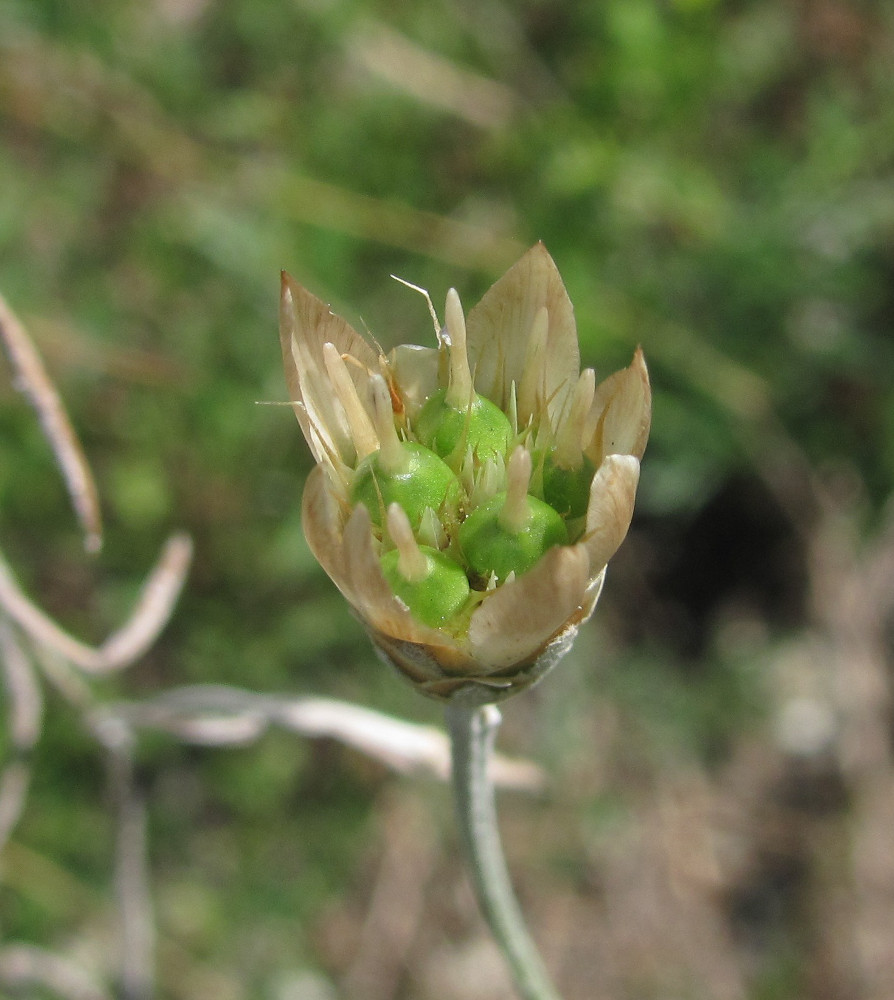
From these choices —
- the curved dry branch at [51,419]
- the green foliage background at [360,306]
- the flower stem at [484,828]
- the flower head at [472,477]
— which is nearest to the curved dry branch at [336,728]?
the flower stem at [484,828]

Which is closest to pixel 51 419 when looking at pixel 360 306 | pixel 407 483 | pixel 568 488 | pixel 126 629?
pixel 126 629

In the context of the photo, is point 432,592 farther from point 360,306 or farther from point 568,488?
point 360,306

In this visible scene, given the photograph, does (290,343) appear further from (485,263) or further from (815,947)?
(815,947)

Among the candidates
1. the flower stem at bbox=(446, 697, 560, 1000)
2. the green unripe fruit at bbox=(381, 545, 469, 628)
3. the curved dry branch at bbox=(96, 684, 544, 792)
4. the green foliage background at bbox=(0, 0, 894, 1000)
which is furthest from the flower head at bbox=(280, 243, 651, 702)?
the green foliage background at bbox=(0, 0, 894, 1000)

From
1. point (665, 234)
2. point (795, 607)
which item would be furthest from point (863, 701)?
point (665, 234)

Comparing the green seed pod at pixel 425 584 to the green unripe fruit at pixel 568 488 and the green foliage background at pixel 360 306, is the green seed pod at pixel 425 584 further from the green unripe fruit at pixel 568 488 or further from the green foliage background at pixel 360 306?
the green foliage background at pixel 360 306

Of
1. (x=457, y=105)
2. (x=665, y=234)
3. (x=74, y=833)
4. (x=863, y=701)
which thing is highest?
(x=457, y=105)
